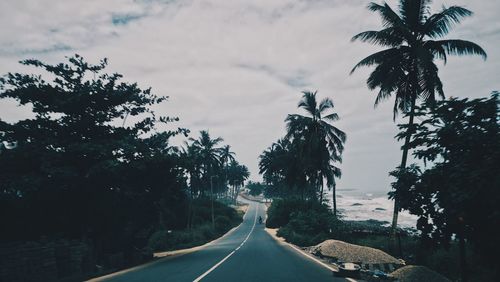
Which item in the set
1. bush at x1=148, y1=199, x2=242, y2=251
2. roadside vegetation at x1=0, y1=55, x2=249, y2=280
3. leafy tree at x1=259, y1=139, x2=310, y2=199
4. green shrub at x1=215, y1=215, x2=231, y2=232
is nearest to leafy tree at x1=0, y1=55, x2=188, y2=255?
roadside vegetation at x1=0, y1=55, x2=249, y2=280

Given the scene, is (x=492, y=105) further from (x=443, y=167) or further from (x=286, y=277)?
(x=286, y=277)

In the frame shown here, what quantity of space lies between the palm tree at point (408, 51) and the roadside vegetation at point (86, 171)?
12.0 metres

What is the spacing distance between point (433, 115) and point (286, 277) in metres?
6.37

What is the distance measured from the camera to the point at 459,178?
23.0ft

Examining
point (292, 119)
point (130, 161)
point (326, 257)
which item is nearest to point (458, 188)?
point (326, 257)

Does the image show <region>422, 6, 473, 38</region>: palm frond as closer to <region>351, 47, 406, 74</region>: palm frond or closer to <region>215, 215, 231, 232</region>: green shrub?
<region>351, 47, 406, 74</region>: palm frond

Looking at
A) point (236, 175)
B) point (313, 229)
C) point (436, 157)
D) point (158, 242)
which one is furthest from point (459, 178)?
point (236, 175)

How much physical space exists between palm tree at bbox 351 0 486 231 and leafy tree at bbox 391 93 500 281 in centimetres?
915

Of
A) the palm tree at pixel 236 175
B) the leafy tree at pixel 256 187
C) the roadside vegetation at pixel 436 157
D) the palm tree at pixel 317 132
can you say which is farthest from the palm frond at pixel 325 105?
the leafy tree at pixel 256 187

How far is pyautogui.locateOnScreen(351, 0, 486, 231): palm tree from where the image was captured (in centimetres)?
1692

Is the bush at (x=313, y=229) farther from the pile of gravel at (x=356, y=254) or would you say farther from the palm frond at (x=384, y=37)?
the palm frond at (x=384, y=37)

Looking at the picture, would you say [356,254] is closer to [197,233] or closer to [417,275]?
[417,275]

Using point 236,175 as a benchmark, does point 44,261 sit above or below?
below

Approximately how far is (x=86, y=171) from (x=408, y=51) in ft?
57.9
